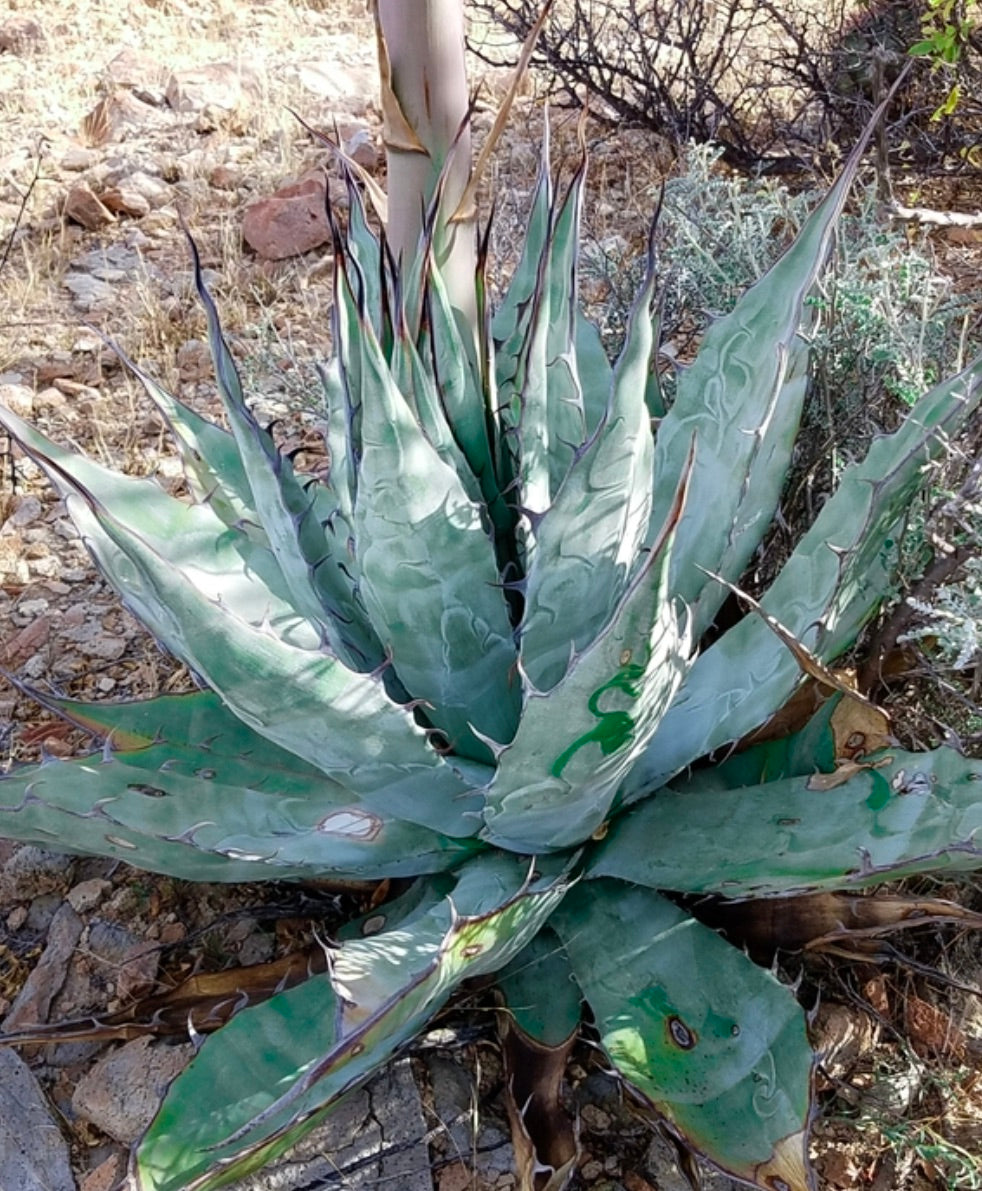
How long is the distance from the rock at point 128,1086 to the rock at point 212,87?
3.95 metres

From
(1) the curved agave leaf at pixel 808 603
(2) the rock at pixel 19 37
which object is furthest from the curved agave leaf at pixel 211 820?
(2) the rock at pixel 19 37

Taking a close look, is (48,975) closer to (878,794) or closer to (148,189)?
(878,794)

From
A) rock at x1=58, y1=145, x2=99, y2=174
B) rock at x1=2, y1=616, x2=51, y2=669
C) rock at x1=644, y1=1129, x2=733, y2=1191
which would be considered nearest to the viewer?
rock at x1=644, y1=1129, x2=733, y2=1191

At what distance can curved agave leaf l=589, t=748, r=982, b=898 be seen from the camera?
1174mm

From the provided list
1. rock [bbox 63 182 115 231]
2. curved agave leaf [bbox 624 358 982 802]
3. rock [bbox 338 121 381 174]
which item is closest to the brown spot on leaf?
curved agave leaf [bbox 624 358 982 802]

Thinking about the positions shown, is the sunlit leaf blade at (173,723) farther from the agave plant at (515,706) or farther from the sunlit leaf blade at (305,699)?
the sunlit leaf blade at (305,699)

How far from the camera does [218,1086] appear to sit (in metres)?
1.28

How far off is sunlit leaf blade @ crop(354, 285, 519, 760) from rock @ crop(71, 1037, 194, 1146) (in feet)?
1.91

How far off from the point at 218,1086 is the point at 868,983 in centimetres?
83

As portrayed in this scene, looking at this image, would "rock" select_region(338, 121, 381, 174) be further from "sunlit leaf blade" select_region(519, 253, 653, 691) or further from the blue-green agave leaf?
the blue-green agave leaf

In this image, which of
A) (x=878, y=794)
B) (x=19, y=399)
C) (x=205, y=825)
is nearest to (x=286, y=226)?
(x=19, y=399)

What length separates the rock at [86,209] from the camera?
389 cm

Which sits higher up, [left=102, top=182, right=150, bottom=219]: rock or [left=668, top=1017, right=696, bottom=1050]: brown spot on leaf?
[left=102, top=182, right=150, bottom=219]: rock

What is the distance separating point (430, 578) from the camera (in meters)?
1.31
